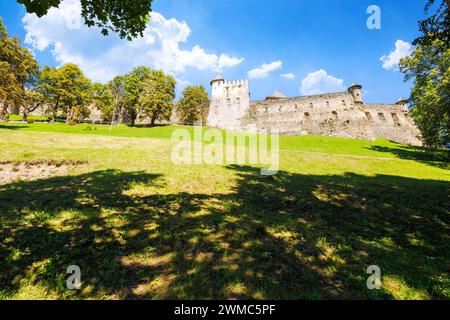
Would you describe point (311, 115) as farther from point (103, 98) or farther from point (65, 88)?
point (65, 88)

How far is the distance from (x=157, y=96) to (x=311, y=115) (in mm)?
41276

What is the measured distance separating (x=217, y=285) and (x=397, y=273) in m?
3.94

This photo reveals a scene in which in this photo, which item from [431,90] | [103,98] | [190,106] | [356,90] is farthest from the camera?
[190,106]

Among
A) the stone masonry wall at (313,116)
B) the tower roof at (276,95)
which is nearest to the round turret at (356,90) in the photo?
Result: the stone masonry wall at (313,116)

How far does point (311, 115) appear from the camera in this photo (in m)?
56.5

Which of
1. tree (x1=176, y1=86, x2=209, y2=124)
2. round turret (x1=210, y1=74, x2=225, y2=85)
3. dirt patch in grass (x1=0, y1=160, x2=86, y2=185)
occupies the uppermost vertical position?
round turret (x1=210, y1=74, x2=225, y2=85)

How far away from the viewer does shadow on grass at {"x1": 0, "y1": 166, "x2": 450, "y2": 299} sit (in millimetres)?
4395

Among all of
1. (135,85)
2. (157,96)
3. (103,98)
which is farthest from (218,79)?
(103,98)

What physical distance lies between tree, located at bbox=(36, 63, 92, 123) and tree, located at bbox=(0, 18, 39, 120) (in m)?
18.1

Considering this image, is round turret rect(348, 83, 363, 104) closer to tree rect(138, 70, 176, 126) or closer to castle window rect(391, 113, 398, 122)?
castle window rect(391, 113, 398, 122)

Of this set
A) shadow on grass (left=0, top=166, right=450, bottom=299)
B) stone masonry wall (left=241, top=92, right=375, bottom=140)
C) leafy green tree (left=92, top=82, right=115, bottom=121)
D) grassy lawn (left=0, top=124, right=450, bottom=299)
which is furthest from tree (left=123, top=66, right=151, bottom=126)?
shadow on grass (left=0, top=166, right=450, bottom=299)

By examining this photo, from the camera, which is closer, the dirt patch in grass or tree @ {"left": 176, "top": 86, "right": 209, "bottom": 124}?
the dirt patch in grass

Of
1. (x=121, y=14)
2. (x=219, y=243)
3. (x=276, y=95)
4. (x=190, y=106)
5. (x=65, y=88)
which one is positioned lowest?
(x=219, y=243)
